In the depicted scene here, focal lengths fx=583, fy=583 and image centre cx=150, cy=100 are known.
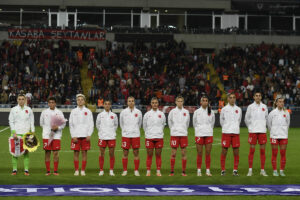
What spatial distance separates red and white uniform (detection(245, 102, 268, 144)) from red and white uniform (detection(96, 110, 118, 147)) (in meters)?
3.46

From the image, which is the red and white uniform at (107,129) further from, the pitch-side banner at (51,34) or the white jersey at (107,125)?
the pitch-side banner at (51,34)

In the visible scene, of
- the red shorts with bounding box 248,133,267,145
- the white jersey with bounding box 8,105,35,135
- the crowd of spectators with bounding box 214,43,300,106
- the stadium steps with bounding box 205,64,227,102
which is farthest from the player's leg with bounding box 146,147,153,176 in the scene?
the stadium steps with bounding box 205,64,227,102

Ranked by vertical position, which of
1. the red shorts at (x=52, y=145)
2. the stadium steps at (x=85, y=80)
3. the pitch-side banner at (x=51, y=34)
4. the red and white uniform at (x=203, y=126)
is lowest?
the red shorts at (x=52, y=145)

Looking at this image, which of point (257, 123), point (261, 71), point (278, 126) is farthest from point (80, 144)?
point (261, 71)

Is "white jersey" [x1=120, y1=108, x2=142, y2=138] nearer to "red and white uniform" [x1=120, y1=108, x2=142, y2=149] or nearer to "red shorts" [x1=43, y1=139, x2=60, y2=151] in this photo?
"red and white uniform" [x1=120, y1=108, x2=142, y2=149]

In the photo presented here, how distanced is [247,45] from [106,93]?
47.6 feet

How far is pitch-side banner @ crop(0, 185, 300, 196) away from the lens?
39.1ft

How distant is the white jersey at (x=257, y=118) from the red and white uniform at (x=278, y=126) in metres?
0.19

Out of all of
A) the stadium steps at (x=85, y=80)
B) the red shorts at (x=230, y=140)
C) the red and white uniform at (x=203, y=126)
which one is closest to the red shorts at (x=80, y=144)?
the red and white uniform at (x=203, y=126)

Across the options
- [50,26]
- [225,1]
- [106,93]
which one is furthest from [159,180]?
[225,1]

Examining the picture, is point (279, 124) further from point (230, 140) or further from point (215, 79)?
point (215, 79)

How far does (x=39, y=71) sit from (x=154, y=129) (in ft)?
83.7

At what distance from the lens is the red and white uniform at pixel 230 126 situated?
14695 mm

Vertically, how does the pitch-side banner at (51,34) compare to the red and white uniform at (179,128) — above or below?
above
